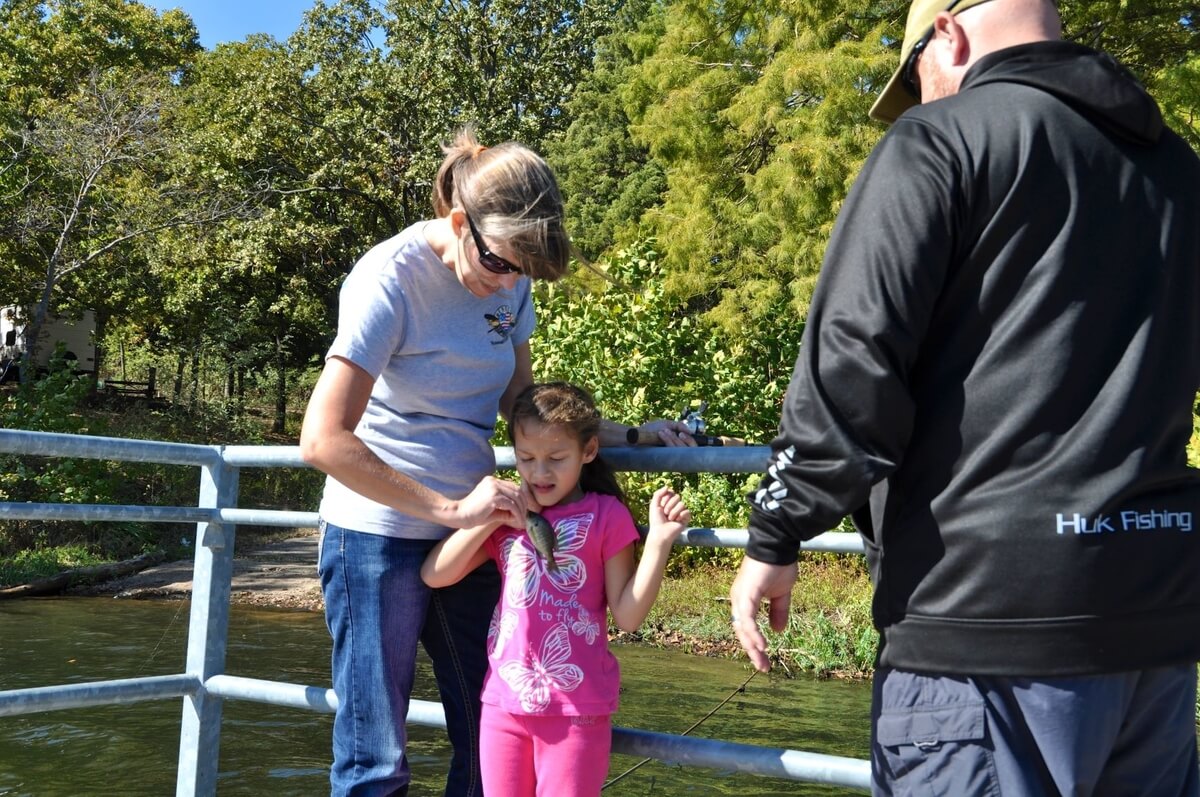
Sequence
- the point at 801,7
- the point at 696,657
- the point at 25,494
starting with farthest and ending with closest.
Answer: the point at 25,494 → the point at 801,7 → the point at 696,657

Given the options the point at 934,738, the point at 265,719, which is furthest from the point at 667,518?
the point at 265,719

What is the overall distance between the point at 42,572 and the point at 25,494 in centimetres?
194

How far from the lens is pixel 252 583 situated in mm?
18438

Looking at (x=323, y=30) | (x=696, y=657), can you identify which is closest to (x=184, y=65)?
(x=323, y=30)

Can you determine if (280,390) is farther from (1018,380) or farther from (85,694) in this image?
(1018,380)

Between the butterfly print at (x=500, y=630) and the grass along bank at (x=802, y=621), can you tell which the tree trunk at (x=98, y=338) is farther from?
the butterfly print at (x=500, y=630)

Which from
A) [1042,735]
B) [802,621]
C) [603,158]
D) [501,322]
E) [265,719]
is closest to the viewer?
[1042,735]

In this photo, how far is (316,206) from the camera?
1034 inches

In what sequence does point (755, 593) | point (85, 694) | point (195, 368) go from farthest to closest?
point (195, 368) → point (85, 694) → point (755, 593)

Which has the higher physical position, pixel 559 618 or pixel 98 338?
pixel 98 338

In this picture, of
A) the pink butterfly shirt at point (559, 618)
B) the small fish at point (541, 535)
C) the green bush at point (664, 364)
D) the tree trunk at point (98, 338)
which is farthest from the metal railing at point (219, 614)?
the tree trunk at point (98, 338)

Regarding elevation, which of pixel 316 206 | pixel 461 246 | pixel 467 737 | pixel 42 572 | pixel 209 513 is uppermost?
pixel 316 206

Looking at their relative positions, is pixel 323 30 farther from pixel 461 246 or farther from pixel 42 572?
pixel 461 246

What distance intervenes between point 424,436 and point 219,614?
34.9 inches
